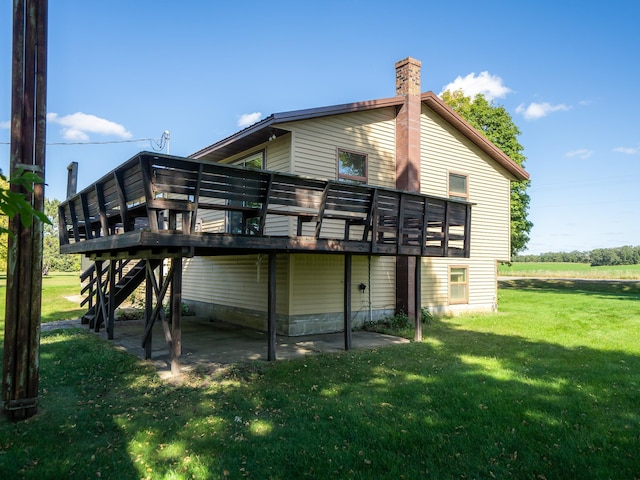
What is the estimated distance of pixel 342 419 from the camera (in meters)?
4.74

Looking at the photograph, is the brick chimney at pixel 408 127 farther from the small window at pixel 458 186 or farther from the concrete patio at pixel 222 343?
the concrete patio at pixel 222 343

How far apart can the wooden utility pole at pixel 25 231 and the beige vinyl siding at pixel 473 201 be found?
10088mm

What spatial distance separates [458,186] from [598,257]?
2980 inches

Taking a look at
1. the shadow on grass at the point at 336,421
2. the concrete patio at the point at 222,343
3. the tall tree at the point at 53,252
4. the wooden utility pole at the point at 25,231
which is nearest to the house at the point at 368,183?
the concrete patio at the point at 222,343

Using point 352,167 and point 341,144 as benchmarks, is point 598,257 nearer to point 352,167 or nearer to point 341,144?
point 352,167

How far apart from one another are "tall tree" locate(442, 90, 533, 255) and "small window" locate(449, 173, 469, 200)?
1297cm

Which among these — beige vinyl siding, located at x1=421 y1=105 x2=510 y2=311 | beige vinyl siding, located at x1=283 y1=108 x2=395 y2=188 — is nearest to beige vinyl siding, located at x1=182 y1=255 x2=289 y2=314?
beige vinyl siding, located at x1=283 y1=108 x2=395 y2=188

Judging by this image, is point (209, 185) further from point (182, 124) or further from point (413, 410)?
point (182, 124)

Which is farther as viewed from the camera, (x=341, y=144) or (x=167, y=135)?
(x=167, y=135)

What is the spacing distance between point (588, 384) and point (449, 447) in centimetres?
337

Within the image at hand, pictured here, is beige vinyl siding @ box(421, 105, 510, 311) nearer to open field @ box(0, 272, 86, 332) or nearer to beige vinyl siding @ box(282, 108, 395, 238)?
beige vinyl siding @ box(282, 108, 395, 238)

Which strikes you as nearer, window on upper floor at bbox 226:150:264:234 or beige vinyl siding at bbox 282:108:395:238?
beige vinyl siding at bbox 282:108:395:238

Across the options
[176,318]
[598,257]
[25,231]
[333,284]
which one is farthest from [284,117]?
[598,257]

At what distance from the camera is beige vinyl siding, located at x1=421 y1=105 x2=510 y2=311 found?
13.1 metres
